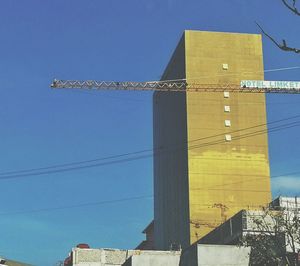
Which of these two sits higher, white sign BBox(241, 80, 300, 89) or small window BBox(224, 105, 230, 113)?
white sign BBox(241, 80, 300, 89)

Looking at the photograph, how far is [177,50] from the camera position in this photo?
149 m

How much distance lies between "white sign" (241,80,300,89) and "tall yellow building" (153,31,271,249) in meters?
1.45

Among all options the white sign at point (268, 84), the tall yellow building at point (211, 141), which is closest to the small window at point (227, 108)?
the tall yellow building at point (211, 141)

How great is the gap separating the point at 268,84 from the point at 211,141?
22.0 m

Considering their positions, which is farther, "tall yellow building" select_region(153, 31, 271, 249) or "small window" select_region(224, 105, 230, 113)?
"small window" select_region(224, 105, 230, 113)

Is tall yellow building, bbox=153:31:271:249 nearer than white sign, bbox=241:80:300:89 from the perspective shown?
Yes

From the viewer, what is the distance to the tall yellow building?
13000 cm

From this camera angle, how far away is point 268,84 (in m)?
146

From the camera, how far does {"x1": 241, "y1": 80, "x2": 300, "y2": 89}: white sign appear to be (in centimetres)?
14256

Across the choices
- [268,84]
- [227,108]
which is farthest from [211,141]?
[268,84]

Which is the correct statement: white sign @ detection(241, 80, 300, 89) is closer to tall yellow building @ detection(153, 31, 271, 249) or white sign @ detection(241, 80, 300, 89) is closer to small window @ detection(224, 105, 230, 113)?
tall yellow building @ detection(153, 31, 271, 249)

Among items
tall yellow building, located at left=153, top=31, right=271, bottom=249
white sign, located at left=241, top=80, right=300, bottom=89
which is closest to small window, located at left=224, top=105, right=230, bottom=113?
tall yellow building, located at left=153, top=31, right=271, bottom=249

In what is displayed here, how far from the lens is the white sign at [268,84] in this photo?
143 meters

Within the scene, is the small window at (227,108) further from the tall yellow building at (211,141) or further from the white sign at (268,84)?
the white sign at (268,84)
